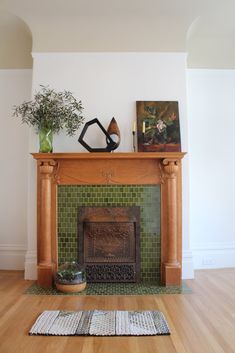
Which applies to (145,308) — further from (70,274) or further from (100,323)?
(70,274)

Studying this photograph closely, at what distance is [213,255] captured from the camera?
3.87m

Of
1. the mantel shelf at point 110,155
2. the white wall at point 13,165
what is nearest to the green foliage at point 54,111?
the mantel shelf at point 110,155

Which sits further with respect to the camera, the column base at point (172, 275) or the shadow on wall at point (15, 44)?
the shadow on wall at point (15, 44)

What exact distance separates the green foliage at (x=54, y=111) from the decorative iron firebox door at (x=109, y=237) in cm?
97

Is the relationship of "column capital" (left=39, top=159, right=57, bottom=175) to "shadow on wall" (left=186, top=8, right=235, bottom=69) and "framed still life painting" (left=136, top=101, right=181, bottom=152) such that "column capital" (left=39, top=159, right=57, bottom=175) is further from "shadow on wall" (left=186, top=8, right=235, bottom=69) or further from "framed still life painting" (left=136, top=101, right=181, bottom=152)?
"shadow on wall" (left=186, top=8, right=235, bottom=69)

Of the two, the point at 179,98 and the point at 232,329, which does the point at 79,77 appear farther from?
the point at 232,329

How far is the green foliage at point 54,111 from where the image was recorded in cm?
323

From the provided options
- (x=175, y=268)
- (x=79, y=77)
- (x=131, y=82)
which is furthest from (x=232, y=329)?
(x=79, y=77)

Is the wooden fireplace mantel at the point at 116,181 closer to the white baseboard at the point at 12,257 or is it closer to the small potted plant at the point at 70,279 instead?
the small potted plant at the point at 70,279

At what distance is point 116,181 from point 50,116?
1.01 metres

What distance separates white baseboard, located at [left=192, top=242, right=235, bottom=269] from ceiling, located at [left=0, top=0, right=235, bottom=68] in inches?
98.5

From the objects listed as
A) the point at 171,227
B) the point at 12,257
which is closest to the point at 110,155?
the point at 171,227

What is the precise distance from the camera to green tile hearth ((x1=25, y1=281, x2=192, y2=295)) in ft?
9.68

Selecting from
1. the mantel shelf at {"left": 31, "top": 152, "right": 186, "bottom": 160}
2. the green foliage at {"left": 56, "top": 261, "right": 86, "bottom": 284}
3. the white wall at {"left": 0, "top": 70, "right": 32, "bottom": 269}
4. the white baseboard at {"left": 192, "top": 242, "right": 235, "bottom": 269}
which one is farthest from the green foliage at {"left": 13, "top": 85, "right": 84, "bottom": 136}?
the white baseboard at {"left": 192, "top": 242, "right": 235, "bottom": 269}
